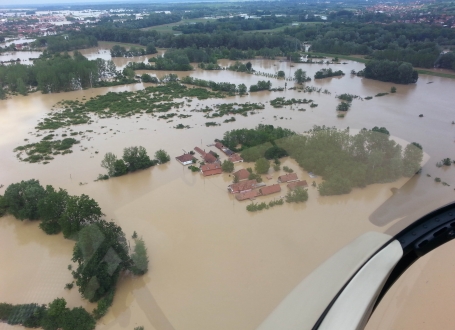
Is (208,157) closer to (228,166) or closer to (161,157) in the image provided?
(228,166)

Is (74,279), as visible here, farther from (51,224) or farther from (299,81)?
(299,81)

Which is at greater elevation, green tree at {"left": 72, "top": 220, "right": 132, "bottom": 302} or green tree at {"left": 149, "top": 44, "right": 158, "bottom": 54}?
green tree at {"left": 149, "top": 44, "right": 158, "bottom": 54}

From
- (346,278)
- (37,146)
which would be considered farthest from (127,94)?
(346,278)

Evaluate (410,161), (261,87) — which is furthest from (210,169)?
(261,87)

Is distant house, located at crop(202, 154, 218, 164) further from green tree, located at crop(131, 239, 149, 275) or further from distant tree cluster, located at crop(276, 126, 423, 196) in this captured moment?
green tree, located at crop(131, 239, 149, 275)

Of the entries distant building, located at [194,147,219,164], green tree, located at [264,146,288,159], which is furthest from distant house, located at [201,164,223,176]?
green tree, located at [264,146,288,159]

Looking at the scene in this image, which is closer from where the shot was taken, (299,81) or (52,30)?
(299,81)
